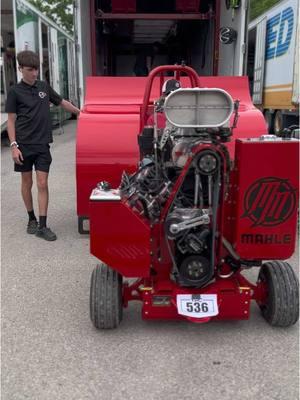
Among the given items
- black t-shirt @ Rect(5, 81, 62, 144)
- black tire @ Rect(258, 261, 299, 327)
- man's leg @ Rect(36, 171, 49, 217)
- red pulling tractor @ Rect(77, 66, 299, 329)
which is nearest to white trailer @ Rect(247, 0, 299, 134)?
black t-shirt @ Rect(5, 81, 62, 144)

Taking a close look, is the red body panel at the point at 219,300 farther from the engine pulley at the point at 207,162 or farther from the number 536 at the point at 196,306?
the engine pulley at the point at 207,162

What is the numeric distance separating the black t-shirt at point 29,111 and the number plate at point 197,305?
8.64 feet

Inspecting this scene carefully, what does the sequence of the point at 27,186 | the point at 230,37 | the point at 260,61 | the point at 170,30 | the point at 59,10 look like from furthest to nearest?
the point at 59,10 → the point at 260,61 → the point at 170,30 → the point at 230,37 → the point at 27,186

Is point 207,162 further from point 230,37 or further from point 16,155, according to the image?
point 230,37

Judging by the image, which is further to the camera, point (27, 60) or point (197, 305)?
point (27, 60)

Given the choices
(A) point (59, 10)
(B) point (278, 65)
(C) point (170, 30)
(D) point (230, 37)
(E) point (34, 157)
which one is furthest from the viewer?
(A) point (59, 10)

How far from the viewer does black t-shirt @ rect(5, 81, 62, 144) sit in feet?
15.3

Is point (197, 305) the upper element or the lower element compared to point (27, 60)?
lower

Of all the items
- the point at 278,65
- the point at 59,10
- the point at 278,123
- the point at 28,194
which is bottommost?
the point at 28,194

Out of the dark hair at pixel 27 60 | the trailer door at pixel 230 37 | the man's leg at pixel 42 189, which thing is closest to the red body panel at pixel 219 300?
the man's leg at pixel 42 189

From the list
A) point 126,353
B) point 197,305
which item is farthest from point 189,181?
point 126,353

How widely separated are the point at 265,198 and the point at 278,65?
33.4ft

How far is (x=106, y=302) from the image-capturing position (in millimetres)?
2891

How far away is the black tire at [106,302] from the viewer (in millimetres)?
2893
